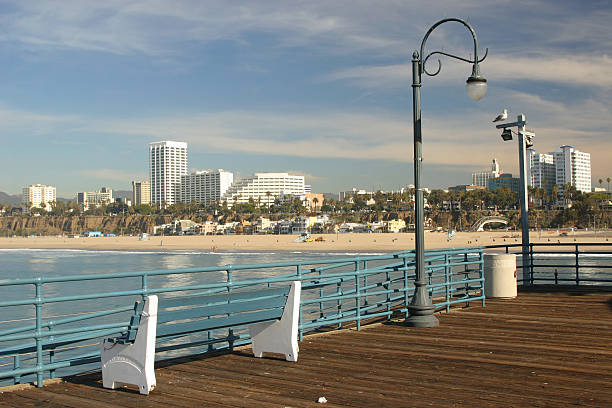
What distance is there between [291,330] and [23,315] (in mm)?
20782

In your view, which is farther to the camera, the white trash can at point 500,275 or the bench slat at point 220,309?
the white trash can at point 500,275

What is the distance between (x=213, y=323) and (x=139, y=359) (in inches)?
38.0

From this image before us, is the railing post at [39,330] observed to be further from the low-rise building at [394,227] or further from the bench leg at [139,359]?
the low-rise building at [394,227]

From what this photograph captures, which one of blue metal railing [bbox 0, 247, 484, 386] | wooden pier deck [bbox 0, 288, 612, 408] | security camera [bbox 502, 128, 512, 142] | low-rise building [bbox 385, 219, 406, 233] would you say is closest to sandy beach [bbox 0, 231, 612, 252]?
low-rise building [bbox 385, 219, 406, 233]

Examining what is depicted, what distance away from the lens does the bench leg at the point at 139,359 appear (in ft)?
18.8

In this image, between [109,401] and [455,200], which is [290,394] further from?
[455,200]

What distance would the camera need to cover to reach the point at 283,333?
23.1 feet

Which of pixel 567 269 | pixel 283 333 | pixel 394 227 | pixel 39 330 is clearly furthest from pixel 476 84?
pixel 394 227

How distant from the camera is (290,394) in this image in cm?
566

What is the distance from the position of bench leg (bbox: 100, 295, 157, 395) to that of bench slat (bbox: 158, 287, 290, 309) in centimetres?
23

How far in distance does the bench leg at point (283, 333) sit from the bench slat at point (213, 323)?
0.42ft

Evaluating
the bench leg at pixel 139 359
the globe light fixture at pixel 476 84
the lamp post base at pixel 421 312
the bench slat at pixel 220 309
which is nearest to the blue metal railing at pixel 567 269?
the lamp post base at pixel 421 312

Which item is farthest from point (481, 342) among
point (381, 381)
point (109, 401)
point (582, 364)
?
point (109, 401)

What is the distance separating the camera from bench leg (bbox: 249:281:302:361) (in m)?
6.99
